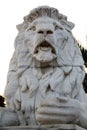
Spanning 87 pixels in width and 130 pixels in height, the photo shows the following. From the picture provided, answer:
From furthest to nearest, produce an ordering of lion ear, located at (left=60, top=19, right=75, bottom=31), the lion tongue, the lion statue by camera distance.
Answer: lion ear, located at (left=60, top=19, right=75, bottom=31) < the lion tongue < the lion statue

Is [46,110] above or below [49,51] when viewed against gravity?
below

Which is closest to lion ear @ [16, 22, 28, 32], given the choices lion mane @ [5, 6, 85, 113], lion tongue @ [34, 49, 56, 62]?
lion mane @ [5, 6, 85, 113]

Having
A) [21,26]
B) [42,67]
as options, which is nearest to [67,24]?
[21,26]

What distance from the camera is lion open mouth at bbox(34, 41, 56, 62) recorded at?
7.07m

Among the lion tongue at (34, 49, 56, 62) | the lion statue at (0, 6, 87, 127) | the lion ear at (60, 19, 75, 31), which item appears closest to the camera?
the lion statue at (0, 6, 87, 127)

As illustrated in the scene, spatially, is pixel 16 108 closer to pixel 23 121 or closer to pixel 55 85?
pixel 23 121

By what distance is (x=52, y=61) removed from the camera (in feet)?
23.5

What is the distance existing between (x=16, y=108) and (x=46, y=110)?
1214 millimetres

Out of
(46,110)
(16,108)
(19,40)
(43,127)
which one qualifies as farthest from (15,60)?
(43,127)

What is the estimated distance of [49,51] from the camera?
708 centimetres

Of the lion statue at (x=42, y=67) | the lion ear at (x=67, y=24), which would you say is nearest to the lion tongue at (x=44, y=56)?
the lion statue at (x=42, y=67)

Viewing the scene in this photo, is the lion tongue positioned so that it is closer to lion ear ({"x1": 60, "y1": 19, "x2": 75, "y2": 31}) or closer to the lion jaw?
the lion jaw

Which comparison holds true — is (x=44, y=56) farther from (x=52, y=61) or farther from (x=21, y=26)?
(x=21, y=26)

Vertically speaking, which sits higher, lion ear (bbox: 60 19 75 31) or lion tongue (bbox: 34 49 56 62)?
lion ear (bbox: 60 19 75 31)
